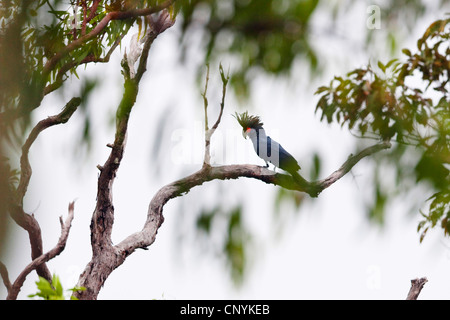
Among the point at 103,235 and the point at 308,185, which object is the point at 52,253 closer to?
the point at 103,235

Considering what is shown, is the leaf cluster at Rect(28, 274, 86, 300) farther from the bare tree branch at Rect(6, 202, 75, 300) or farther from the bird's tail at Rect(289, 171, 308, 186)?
the bare tree branch at Rect(6, 202, 75, 300)

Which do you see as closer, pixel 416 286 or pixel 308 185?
pixel 308 185

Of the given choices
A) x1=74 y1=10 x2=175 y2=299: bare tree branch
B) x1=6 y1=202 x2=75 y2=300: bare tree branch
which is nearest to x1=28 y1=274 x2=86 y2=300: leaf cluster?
x1=74 y1=10 x2=175 y2=299: bare tree branch

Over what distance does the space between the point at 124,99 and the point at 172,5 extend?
0.25 m

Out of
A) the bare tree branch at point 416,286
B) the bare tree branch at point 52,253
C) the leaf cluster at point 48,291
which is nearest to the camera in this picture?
the leaf cluster at point 48,291

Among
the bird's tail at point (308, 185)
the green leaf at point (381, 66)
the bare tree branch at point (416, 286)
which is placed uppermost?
the green leaf at point (381, 66)

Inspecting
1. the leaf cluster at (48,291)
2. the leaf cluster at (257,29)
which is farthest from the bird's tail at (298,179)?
the leaf cluster at (48,291)

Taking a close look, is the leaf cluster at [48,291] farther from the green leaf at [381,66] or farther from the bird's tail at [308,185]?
the green leaf at [381,66]

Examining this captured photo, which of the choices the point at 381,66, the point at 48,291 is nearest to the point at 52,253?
the point at 48,291

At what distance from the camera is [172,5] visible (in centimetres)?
125
